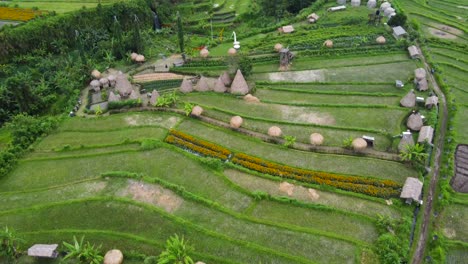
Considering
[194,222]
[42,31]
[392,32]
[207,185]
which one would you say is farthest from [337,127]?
[42,31]

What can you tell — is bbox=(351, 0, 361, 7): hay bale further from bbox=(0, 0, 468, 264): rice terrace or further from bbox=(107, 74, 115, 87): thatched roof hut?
bbox=(107, 74, 115, 87): thatched roof hut

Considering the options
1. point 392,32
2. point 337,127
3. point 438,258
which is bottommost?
point 438,258

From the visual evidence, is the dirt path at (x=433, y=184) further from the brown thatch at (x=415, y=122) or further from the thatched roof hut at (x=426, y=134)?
the brown thatch at (x=415, y=122)

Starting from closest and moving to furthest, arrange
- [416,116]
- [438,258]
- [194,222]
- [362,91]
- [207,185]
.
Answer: [438,258] < [194,222] < [207,185] < [416,116] < [362,91]

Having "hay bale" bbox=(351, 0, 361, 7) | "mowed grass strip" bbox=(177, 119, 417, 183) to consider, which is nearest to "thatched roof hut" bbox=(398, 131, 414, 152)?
"mowed grass strip" bbox=(177, 119, 417, 183)

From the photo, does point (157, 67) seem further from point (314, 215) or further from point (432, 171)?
point (432, 171)
